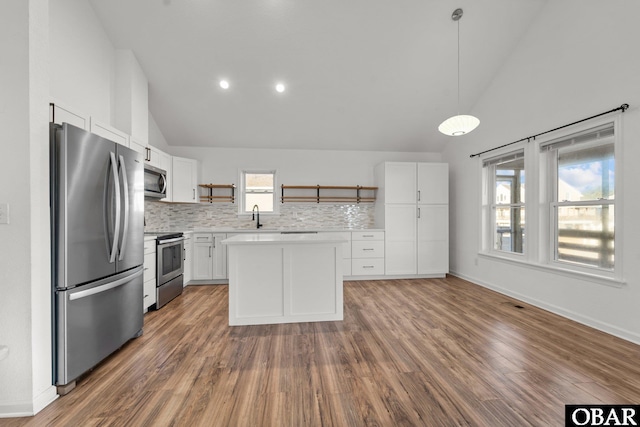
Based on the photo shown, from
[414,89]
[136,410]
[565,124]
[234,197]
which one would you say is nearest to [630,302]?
[565,124]

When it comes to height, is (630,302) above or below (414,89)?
below

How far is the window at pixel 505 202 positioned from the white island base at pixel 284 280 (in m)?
2.85

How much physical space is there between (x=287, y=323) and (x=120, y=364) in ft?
4.67

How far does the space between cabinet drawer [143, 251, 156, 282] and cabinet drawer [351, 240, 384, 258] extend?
301cm

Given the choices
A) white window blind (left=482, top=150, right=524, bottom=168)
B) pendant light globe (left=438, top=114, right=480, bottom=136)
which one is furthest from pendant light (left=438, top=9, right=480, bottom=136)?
white window blind (left=482, top=150, right=524, bottom=168)

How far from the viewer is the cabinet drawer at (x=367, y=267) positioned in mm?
4805

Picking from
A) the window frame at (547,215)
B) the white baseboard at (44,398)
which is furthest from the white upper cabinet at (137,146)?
the window frame at (547,215)

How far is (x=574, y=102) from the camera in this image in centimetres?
297

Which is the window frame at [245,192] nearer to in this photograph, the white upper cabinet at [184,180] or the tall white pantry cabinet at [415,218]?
the white upper cabinet at [184,180]

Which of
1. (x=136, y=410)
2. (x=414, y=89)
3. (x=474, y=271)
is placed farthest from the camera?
(x=474, y=271)

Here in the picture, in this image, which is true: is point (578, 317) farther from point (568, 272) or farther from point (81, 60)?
point (81, 60)

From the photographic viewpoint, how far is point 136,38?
3424 mm

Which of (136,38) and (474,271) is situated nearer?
(136,38)

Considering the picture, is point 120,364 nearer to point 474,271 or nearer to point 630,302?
point 630,302
